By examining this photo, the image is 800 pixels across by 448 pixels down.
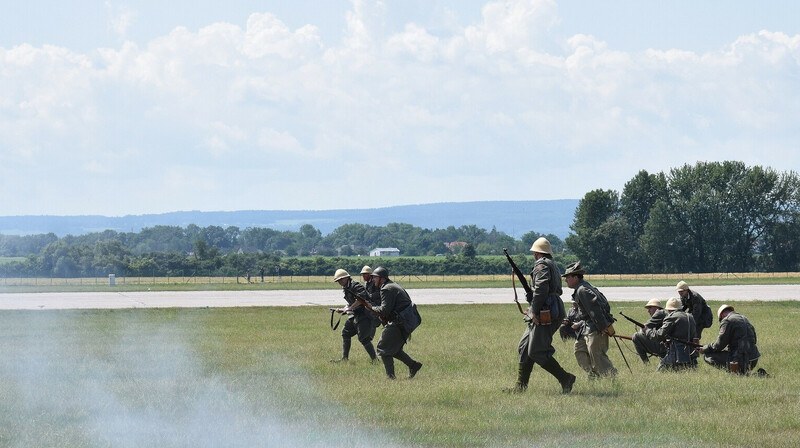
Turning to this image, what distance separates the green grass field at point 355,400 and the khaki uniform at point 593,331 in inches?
19.6

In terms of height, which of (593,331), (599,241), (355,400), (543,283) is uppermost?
(599,241)

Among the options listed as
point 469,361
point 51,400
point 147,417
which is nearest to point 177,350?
point 469,361

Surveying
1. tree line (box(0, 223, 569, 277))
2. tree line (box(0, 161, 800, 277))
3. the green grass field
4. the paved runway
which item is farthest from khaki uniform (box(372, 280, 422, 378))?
tree line (box(0, 161, 800, 277))

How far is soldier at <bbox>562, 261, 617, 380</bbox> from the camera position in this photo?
15.0 metres

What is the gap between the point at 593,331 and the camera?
51.2 ft

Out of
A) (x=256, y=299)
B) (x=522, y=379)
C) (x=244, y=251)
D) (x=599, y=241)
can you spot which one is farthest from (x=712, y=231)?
(x=522, y=379)

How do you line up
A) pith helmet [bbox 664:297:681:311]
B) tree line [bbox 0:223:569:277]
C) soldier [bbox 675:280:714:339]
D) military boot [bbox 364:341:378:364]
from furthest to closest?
1. tree line [bbox 0:223:569:277]
2. military boot [bbox 364:341:378:364]
3. soldier [bbox 675:280:714:339]
4. pith helmet [bbox 664:297:681:311]

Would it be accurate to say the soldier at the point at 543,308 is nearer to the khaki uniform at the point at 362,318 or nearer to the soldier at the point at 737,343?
the soldier at the point at 737,343

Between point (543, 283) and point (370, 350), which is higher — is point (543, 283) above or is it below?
above

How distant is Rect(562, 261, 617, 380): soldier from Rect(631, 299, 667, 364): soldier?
179 cm

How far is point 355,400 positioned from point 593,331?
4196 millimetres

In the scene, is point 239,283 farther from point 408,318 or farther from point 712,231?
point 408,318

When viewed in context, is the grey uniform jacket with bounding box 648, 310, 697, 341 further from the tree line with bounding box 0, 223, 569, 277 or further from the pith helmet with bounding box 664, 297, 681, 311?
the tree line with bounding box 0, 223, 569, 277

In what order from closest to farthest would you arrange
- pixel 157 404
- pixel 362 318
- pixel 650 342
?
1. pixel 157 404
2. pixel 650 342
3. pixel 362 318
